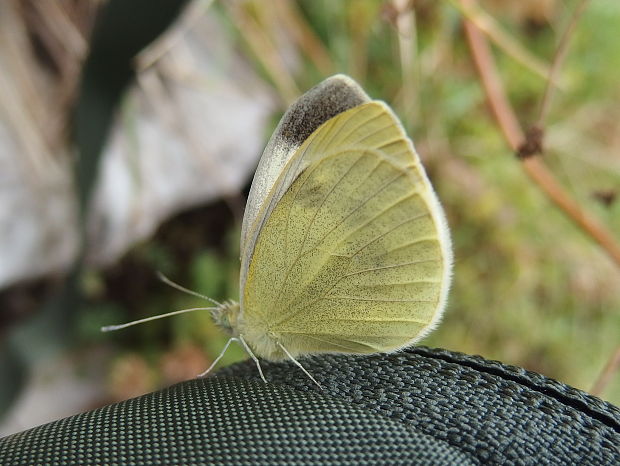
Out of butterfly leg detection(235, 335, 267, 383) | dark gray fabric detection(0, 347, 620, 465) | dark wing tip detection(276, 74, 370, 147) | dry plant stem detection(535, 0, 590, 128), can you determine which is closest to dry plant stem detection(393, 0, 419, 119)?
dry plant stem detection(535, 0, 590, 128)

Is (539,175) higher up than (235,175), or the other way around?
(235,175)

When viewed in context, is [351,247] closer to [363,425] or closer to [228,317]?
[228,317]

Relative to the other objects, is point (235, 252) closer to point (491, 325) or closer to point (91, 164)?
point (91, 164)

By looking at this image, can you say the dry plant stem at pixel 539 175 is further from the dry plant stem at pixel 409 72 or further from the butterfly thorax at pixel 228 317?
the butterfly thorax at pixel 228 317

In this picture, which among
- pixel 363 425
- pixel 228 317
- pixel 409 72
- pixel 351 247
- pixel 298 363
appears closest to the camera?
pixel 363 425


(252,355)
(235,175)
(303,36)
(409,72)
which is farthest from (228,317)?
(303,36)

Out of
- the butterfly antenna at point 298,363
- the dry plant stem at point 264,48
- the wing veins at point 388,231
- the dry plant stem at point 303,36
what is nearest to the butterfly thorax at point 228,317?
the butterfly antenna at point 298,363

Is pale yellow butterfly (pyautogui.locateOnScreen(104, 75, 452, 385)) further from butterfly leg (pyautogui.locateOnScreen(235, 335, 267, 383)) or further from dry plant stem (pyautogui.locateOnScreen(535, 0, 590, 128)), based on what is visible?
dry plant stem (pyautogui.locateOnScreen(535, 0, 590, 128))
